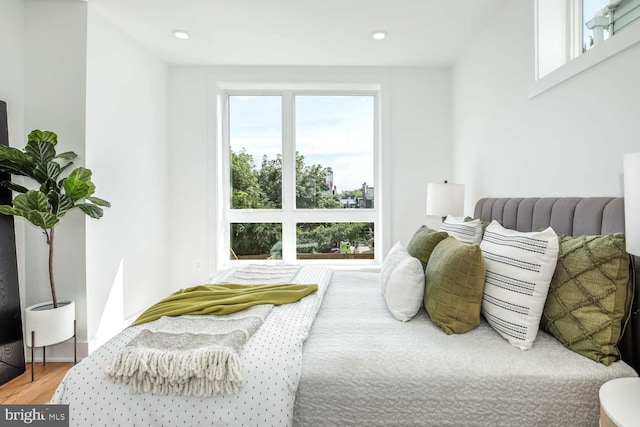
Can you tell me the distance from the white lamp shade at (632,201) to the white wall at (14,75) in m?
3.38

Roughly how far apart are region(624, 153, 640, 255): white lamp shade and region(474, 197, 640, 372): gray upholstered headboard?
401 millimetres

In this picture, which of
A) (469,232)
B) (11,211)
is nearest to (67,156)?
(11,211)

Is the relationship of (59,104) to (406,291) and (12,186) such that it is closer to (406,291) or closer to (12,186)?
(12,186)

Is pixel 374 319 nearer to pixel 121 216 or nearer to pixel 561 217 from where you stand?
pixel 561 217

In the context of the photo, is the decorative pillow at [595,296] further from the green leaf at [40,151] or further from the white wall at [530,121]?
the green leaf at [40,151]

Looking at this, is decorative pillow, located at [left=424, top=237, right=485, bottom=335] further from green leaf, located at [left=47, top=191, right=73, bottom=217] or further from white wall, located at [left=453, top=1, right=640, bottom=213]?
green leaf, located at [left=47, top=191, right=73, bottom=217]

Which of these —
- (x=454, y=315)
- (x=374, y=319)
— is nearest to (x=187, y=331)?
(x=374, y=319)

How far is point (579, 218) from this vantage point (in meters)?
1.48

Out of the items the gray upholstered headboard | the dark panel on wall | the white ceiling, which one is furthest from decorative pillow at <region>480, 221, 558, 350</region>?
the dark panel on wall

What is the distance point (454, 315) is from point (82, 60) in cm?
301

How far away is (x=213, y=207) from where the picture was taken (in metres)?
3.62

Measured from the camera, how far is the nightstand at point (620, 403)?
89 cm

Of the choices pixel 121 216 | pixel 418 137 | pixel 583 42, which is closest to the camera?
pixel 583 42

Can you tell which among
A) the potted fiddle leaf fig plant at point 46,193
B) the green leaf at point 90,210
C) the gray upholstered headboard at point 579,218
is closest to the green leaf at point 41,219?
the potted fiddle leaf fig plant at point 46,193
